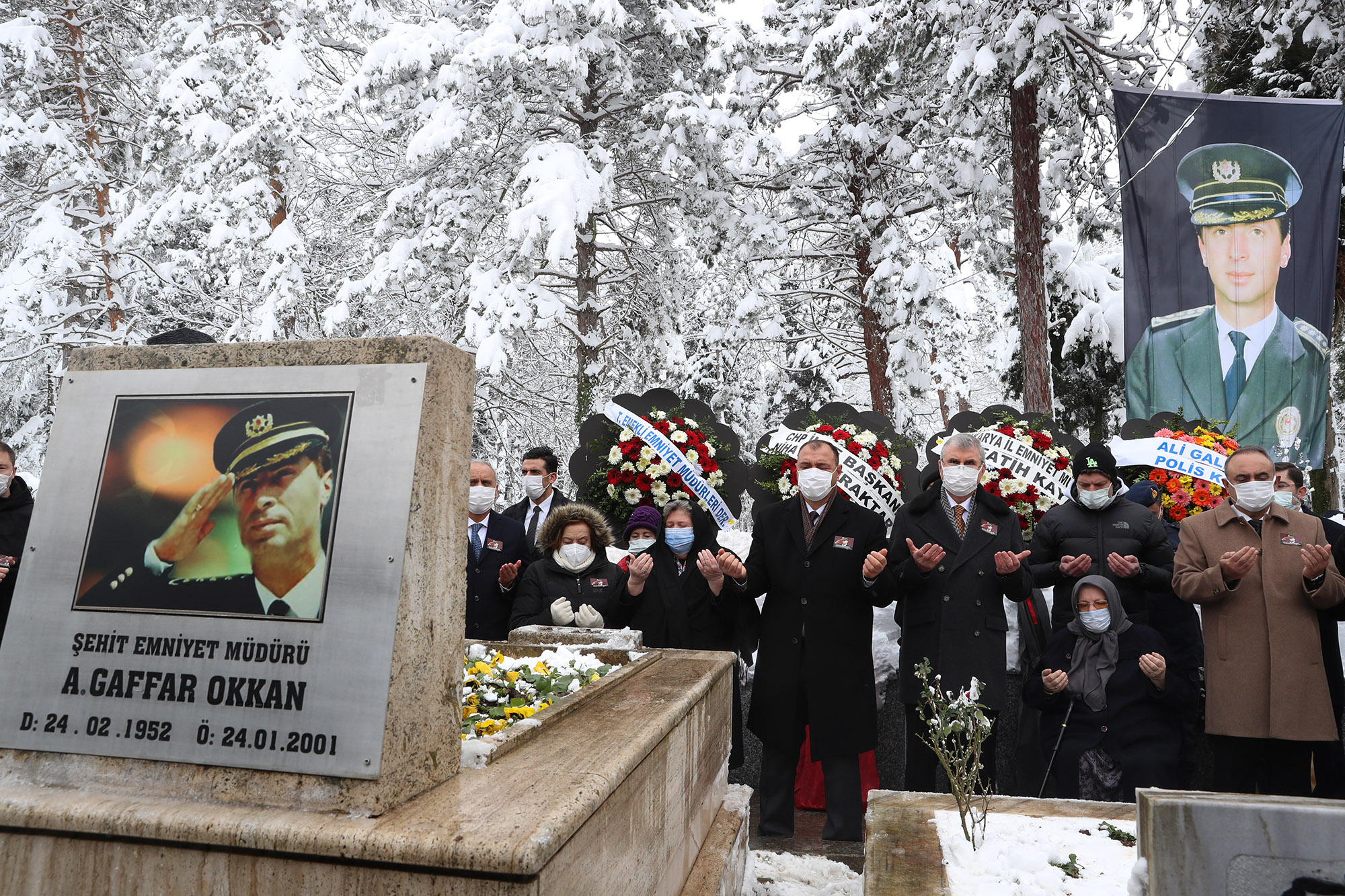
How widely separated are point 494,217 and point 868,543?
31.1 ft

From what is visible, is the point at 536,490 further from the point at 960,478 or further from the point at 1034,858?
the point at 1034,858

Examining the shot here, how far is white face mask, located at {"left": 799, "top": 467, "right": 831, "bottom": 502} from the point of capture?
17.2ft

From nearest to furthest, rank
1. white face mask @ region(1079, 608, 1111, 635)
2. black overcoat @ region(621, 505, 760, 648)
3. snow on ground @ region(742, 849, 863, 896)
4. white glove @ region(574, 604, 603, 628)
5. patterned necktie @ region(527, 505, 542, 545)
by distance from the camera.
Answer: snow on ground @ region(742, 849, 863, 896)
white face mask @ region(1079, 608, 1111, 635)
white glove @ region(574, 604, 603, 628)
black overcoat @ region(621, 505, 760, 648)
patterned necktie @ region(527, 505, 542, 545)

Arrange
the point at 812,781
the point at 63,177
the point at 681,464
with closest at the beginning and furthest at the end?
1. the point at 812,781
2. the point at 681,464
3. the point at 63,177

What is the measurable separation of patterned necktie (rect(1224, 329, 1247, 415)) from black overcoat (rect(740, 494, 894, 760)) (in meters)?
5.12

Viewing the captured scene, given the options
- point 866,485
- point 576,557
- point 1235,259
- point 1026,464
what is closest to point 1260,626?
point 1026,464

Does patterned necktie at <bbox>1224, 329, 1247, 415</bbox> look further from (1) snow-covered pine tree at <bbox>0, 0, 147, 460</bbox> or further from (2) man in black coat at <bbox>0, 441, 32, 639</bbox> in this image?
(1) snow-covered pine tree at <bbox>0, 0, 147, 460</bbox>

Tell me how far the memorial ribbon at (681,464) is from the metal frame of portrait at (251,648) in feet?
14.9

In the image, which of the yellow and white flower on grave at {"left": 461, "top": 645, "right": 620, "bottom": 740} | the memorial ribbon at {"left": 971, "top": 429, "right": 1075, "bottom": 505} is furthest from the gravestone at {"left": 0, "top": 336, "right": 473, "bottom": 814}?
the memorial ribbon at {"left": 971, "top": 429, "right": 1075, "bottom": 505}

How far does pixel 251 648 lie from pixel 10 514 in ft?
13.4

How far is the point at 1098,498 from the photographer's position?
5176mm

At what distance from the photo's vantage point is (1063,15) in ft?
30.0

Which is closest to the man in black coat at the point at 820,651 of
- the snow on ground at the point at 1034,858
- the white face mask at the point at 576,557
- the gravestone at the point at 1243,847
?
the white face mask at the point at 576,557

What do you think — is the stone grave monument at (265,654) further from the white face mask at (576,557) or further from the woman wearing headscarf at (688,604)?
the woman wearing headscarf at (688,604)
